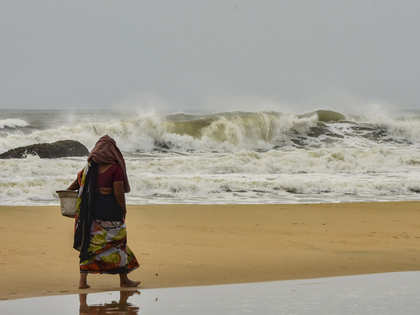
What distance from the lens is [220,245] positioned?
8.34 m

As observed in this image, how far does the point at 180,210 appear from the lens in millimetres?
11656

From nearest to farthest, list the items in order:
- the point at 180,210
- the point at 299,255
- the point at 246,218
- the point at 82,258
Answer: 1. the point at 82,258
2. the point at 299,255
3. the point at 246,218
4. the point at 180,210

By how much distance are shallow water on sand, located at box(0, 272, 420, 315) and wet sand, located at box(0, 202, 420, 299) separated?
325 mm

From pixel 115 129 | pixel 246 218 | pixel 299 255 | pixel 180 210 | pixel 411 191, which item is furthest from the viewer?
pixel 115 129

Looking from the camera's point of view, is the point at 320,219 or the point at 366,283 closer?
the point at 366,283

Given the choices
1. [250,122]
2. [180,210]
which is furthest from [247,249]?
[250,122]

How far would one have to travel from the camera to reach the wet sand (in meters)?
6.55

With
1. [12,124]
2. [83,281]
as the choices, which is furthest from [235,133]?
[83,281]

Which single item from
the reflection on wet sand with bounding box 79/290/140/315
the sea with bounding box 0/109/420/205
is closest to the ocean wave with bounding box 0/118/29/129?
the sea with bounding box 0/109/420/205

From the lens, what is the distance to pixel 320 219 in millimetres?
10844

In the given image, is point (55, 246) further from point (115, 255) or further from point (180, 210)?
point (180, 210)

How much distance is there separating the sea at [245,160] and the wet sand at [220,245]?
215cm

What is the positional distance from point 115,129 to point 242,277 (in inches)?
1026

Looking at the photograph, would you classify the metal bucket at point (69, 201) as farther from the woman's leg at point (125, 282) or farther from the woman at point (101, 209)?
the woman's leg at point (125, 282)
